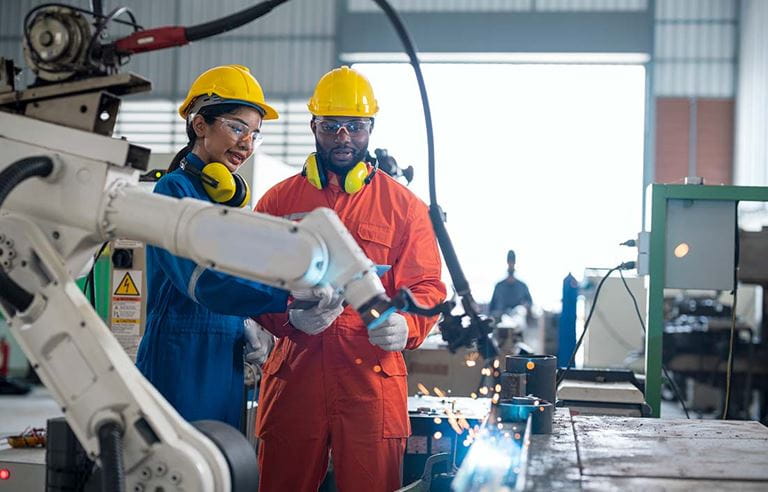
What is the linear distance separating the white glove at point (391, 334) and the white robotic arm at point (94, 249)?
73 centimetres

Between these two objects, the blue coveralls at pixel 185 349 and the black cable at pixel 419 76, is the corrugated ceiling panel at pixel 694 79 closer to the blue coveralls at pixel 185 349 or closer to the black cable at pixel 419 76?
the blue coveralls at pixel 185 349

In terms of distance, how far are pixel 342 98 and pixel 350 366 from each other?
826 mm

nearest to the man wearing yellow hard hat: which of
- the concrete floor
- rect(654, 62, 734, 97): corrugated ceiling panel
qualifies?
the concrete floor

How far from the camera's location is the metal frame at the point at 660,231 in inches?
126

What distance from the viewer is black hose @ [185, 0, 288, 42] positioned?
1.54 m

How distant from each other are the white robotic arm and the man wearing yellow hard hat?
2.61 feet

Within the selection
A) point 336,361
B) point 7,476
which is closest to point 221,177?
point 336,361

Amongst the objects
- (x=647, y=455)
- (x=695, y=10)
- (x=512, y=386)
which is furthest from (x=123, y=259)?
(x=695, y=10)

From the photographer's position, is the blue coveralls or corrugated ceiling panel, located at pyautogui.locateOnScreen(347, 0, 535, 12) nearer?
the blue coveralls

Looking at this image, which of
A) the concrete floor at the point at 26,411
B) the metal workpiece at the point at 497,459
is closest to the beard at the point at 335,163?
the metal workpiece at the point at 497,459

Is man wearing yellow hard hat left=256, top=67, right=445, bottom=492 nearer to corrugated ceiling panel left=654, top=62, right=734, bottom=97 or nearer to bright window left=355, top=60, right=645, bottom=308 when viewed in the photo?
bright window left=355, top=60, right=645, bottom=308

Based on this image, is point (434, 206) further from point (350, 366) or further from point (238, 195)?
point (350, 366)

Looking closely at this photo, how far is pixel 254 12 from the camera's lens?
5.14 ft

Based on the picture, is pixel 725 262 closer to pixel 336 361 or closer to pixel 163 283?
pixel 336 361
